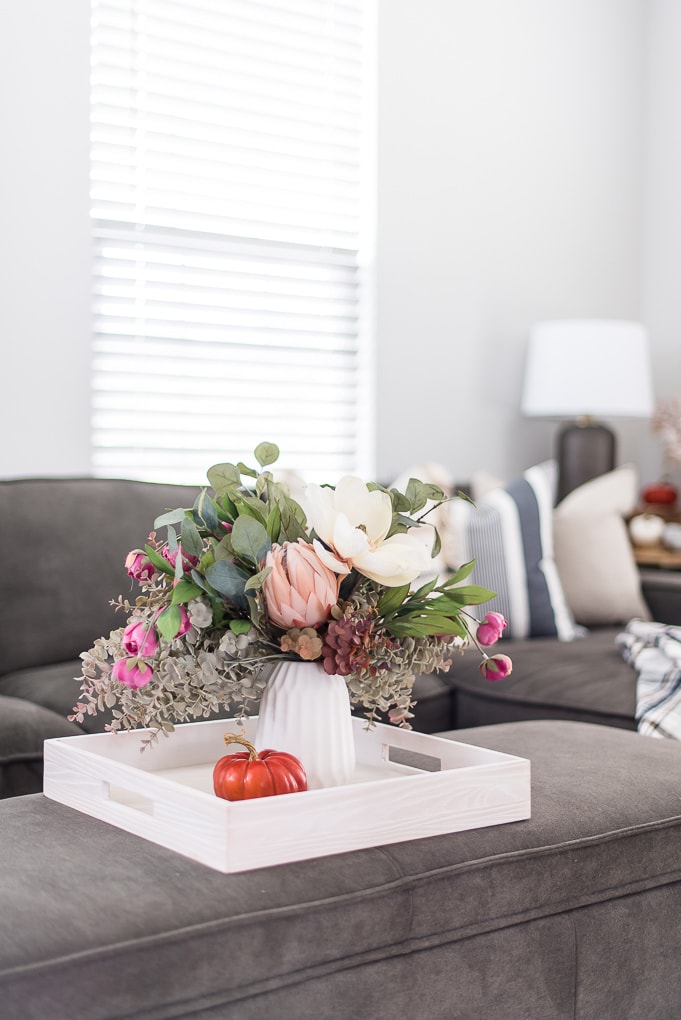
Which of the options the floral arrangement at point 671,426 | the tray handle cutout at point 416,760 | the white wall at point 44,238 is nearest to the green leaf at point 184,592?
the tray handle cutout at point 416,760

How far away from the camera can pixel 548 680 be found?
2.43 meters

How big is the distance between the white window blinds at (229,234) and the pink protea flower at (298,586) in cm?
208

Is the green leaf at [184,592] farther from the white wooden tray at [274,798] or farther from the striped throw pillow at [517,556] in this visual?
the striped throw pillow at [517,556]

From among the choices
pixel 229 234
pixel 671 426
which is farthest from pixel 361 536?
pixel 671 426

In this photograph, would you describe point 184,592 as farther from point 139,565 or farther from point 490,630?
point 490,630

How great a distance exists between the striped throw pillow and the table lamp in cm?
69

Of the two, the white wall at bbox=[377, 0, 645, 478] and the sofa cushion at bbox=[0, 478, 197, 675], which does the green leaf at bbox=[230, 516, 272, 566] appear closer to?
the sofa cushion at bbox=[0, 478, 197, 675]

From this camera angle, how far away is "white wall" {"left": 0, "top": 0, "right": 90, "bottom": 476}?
118 inches

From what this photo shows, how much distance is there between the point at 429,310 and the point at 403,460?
0.50 m

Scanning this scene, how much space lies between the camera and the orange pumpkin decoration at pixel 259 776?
1194 millimetres

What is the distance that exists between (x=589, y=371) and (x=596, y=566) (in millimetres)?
739

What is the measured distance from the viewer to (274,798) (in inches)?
45.0

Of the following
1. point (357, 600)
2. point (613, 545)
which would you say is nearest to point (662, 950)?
point (357, 600)

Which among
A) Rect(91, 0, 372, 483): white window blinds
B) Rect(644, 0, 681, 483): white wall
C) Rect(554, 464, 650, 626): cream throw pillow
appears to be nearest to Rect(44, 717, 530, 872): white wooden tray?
Rect(554, 464, 650, 626): cream throw pillow
